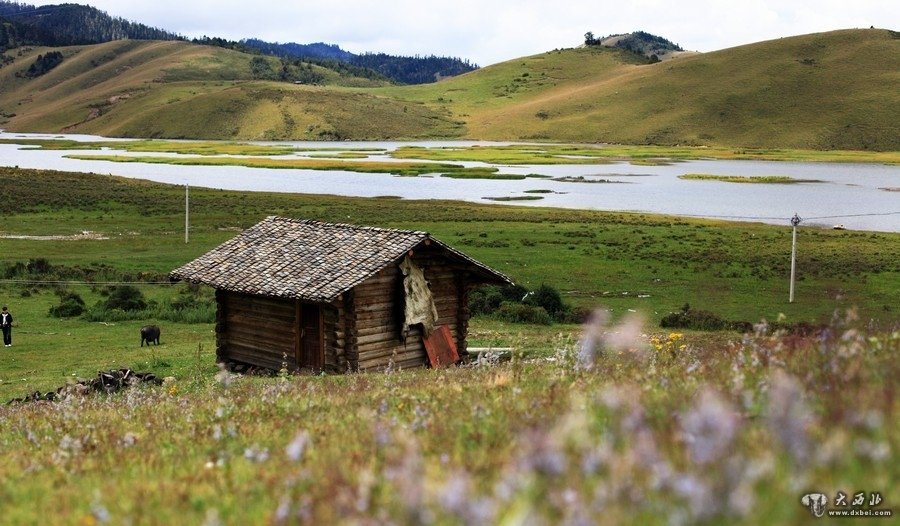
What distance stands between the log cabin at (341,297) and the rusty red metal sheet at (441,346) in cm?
3

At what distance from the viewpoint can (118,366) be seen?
2958 centimetres

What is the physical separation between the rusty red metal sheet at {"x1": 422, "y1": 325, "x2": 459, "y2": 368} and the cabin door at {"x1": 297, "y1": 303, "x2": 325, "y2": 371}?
310 cm

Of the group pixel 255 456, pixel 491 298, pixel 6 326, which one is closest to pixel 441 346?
pixel 6 326

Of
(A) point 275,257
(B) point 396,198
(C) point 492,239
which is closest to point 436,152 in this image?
(B) point 396,198

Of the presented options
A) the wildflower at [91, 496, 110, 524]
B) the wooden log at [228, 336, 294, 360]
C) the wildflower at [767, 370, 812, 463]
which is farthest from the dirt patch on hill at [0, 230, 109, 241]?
the wildflower at [767, 370, 812, 463]

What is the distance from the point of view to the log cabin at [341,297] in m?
26.3

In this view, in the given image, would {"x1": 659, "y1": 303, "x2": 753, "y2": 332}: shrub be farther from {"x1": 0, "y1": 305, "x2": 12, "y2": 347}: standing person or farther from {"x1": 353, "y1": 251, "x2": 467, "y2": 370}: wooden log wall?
{"x1": 0, "y1": 305, "x2": 12, "y2": 347}: standing person

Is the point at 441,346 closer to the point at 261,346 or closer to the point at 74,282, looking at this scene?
the point at 261,346

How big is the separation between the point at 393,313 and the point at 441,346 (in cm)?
195

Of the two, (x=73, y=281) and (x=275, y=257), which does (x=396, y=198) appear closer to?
(x=73, y=281)

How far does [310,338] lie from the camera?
27.4m

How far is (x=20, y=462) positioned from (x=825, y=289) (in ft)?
143

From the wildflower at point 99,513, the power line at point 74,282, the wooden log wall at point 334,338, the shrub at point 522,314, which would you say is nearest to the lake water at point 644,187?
the shrub at point 522,314

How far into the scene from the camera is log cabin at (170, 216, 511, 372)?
2633cm
